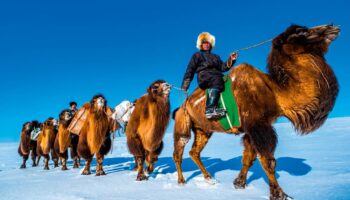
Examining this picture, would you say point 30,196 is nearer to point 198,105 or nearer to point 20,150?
point 198,105

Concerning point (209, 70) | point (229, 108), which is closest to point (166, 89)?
point (209, 70)

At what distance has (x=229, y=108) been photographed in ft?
15.4

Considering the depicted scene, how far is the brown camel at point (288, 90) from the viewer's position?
3.93 m

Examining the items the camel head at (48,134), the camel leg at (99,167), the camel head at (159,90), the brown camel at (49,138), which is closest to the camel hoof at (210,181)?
the camel head at (159,90)

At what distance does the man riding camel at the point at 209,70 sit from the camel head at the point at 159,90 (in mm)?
853

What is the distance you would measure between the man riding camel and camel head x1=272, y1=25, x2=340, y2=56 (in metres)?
1.01

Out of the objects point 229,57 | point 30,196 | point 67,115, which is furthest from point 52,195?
point 67,115

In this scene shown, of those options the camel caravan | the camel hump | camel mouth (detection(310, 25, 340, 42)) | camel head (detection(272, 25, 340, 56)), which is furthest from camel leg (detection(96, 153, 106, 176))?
camel mouth (detection(310, 25, 340, 42))

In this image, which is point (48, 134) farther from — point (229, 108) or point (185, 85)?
point (229, 108)

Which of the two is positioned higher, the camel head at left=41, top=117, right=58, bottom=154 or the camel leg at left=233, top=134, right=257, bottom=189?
the camel head at left=41, top=117, right=58, bottom=154

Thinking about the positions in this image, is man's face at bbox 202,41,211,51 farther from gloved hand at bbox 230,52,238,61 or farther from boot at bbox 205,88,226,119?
boot at bbox 205,88,226,119

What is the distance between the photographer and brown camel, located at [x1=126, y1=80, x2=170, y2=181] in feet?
20.7

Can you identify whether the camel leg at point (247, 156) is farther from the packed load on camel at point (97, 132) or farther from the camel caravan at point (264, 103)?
the packed load on camel at point (97, 132)

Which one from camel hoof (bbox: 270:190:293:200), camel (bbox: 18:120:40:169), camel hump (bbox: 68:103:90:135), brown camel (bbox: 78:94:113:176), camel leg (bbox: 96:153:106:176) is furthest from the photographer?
camel (bbox: 18:120:40:169)
